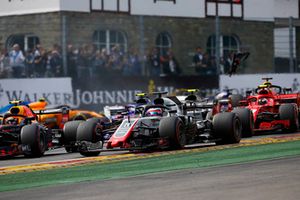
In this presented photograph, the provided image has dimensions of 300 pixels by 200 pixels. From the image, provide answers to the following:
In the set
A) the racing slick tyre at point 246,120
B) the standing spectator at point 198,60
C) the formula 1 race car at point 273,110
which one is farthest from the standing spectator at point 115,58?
the racing slick tyre at point 246,120

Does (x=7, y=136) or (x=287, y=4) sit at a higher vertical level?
(x=287, y=4)

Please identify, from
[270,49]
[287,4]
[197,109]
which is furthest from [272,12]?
[197,109]

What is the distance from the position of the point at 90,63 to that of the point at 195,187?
65.5 ft

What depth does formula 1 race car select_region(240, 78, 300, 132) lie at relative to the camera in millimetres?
24938

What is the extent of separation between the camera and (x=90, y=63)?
3216 centimetres

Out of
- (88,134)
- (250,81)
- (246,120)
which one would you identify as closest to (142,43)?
(250,81)

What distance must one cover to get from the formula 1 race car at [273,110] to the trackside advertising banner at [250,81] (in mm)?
8987

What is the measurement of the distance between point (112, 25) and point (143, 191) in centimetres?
2454

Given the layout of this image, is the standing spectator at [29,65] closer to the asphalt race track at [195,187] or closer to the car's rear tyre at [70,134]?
the car's rear tyre at [70,134]

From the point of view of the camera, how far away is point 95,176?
14672 millimetres

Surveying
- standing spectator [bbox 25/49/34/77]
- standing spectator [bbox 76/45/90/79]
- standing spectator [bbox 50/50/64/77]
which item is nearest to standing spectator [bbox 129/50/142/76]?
standing spectator [bbox 76/45/90/79]

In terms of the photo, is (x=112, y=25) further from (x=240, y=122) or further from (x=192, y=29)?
(x=240, y=122)

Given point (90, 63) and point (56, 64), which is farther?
point (90, 63)

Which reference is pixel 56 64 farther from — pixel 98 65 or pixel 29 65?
pixel 98 65
